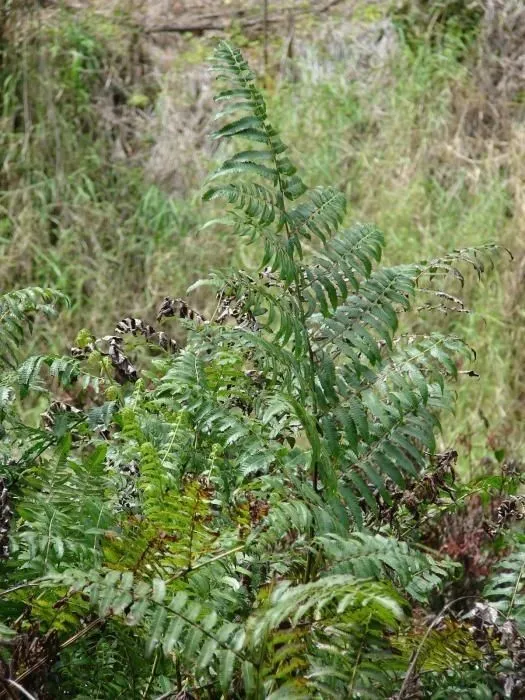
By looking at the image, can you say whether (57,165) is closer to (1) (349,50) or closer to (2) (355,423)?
(1) (349,50)

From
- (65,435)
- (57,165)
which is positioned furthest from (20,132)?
(65,435)

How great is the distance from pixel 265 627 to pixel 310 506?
0.43 metres

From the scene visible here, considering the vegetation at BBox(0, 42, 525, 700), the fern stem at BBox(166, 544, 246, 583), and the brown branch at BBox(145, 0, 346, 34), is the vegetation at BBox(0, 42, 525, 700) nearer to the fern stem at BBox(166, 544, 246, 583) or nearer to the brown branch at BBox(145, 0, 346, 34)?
the fern stem at BBox(166, 544, 246, 583)

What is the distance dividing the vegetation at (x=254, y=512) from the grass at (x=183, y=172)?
13.0 ft

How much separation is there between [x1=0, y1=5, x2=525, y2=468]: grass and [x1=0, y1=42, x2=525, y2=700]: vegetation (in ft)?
13.0

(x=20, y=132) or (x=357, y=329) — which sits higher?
(x=357, y=329)

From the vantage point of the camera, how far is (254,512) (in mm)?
2473

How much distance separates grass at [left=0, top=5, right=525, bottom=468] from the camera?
7.05m

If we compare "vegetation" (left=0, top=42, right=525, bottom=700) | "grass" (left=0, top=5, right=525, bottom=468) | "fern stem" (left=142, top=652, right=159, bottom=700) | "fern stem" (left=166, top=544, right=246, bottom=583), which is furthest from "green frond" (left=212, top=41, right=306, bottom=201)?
"grass" (left=0, top=5, right=525, bottom=468)

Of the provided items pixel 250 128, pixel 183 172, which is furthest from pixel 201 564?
pixel 183 172

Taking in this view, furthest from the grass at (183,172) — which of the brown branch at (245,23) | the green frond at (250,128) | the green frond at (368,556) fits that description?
the green frond at (368,556)

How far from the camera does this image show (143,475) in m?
2.46

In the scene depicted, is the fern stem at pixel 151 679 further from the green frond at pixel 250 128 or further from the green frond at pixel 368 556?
the green frond at pixel 250 128

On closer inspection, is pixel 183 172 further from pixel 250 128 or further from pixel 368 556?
pixel 368 556
